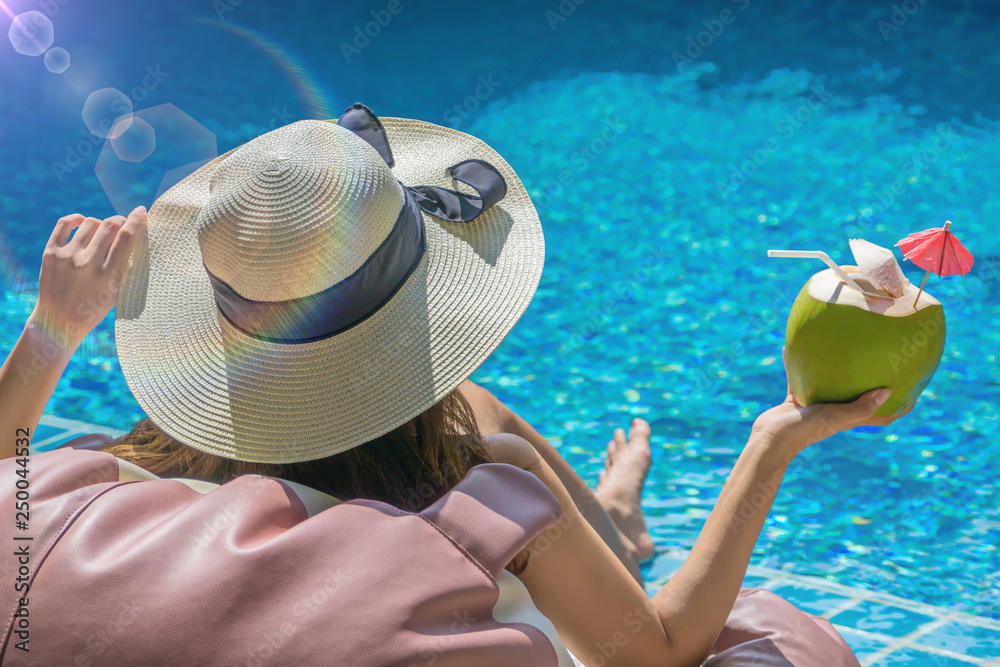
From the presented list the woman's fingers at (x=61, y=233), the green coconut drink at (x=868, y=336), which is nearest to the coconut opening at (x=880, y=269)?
the green coconut drink at (x=868, y=336)

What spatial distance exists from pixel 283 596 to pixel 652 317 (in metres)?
4.05

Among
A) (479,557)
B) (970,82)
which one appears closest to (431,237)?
(479,557)

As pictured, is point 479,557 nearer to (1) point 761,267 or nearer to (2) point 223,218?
(2) point 223,218

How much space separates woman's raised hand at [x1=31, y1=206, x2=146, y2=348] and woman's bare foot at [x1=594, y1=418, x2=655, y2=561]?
5.40 feet

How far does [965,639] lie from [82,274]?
2.41 meters

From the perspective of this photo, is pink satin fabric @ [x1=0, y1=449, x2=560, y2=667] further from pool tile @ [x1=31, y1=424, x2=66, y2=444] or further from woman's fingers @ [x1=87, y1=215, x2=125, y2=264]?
pool tile @ [x1=31, y1=424, x2=66, y2=444]

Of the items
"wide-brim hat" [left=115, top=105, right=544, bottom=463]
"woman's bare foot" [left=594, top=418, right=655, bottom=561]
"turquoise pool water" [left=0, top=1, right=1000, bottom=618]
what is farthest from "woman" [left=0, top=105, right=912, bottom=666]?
→ "turquoise pool water" [left=0, top=1, right=1000, bottom=618]

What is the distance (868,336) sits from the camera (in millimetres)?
1744

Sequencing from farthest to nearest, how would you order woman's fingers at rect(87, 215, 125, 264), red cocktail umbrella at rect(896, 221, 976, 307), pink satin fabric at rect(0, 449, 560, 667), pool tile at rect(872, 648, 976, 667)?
pool tile at rect(872, 648, 976, 667) → woman's fingers at rect(87, 215, 125, 264) → red cocktail umbrella at rect(896, 221, 976, 307) → pink satin fabric at rect(0, 449, 560, 667)

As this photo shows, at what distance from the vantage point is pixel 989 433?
3.75 meters

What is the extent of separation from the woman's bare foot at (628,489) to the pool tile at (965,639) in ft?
2.72

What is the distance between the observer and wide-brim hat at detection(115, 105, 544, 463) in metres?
1.33

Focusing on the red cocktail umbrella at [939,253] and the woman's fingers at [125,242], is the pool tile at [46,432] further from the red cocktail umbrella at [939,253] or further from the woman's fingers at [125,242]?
the red cocktail umbrella at [939,253]

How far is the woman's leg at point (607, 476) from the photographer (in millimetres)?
2420
